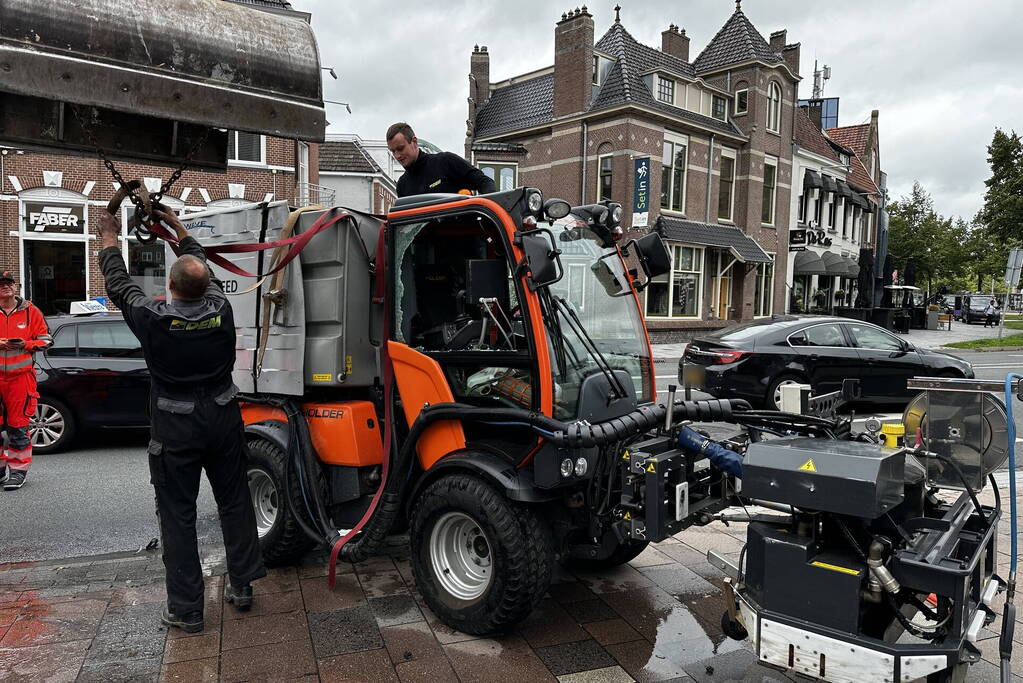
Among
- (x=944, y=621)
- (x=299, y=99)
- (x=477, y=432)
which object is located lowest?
(x=944, y=621)

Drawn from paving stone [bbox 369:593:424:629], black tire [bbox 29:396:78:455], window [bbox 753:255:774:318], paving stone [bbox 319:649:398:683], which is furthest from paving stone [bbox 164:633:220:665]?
window [bbox 753:255:774:318]

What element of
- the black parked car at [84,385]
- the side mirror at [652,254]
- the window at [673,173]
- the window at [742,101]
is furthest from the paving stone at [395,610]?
the window at [742,101]

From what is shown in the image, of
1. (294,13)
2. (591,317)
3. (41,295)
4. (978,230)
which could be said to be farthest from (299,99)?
(978,230)

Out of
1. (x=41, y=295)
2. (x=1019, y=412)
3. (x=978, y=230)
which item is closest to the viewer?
(x=1019, y=412)

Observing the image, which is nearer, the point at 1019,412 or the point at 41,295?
the point at 1019,412

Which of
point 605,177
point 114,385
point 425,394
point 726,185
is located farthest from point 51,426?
point 726,185

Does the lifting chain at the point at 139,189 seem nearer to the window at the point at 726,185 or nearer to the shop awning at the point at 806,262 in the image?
the window at the point at 726,185

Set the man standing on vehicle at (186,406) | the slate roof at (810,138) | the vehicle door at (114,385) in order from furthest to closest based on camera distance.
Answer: the slate roof at (810,138), the vehicle door at (114,385), the man standing on vehicle at (186,406)

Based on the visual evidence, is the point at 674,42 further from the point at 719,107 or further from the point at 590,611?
the point at 590,611

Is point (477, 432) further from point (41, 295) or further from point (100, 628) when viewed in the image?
point (41, 295)

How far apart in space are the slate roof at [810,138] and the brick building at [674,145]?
3.02 meters

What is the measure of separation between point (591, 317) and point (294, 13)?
2.48 metres

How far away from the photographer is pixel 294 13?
4.21 m

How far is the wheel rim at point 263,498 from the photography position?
4887mm
